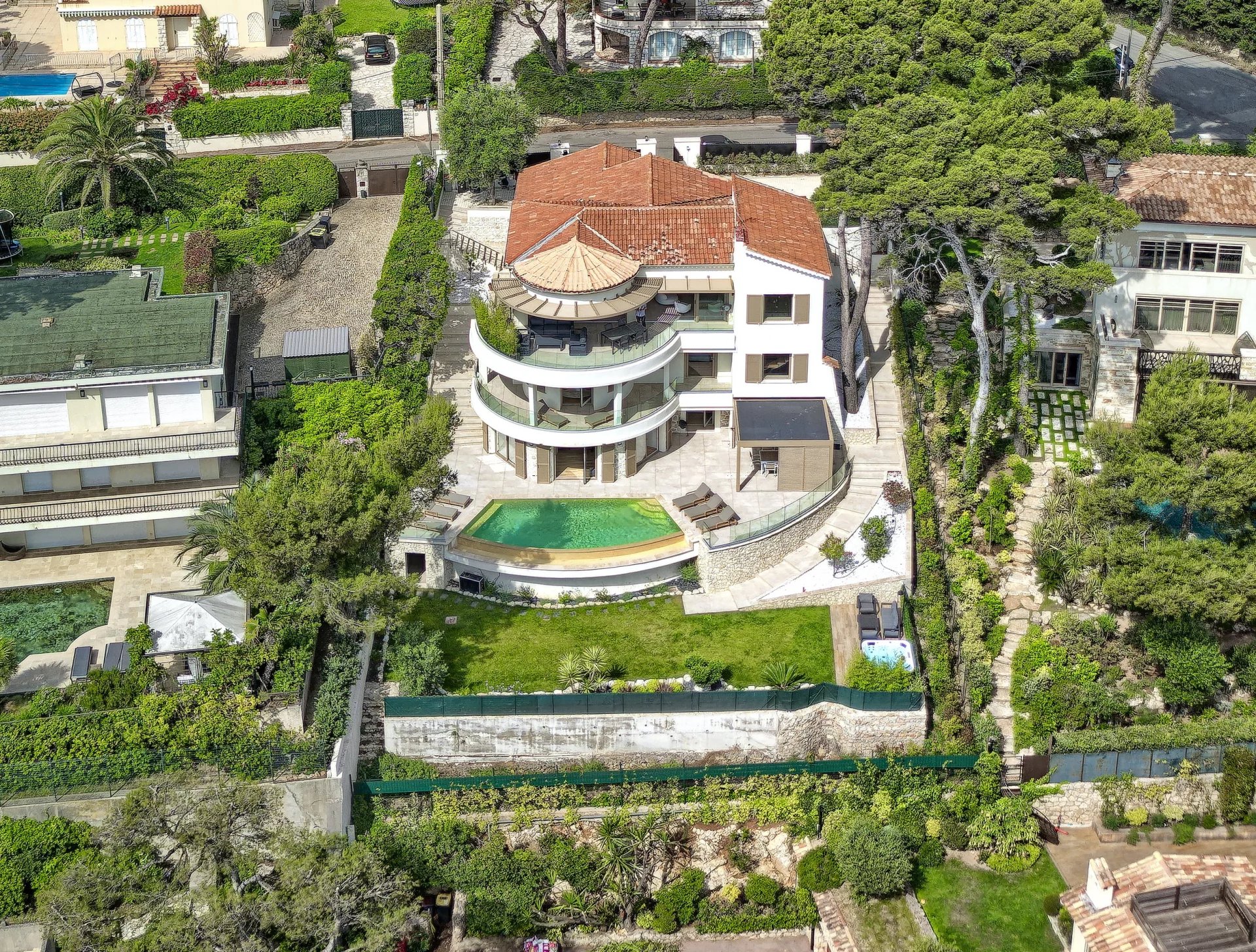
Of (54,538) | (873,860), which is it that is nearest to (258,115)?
(54,538)

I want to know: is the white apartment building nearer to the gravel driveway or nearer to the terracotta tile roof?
the gravel driveway

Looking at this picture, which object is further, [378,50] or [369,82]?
[378,50]

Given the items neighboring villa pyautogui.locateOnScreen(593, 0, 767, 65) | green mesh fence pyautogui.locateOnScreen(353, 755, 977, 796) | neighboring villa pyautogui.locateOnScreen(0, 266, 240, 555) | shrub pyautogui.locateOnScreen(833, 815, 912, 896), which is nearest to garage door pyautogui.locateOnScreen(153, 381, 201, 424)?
neighboring villa pyautogui.locateOnScreen(0, 266, 240, 555)

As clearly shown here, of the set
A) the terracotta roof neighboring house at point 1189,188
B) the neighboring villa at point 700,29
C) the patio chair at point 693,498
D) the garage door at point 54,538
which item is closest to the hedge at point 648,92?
the neighboring villa at point 700,29

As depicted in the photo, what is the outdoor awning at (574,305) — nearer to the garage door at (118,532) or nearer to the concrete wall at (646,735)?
the concrete wall at (646,735)

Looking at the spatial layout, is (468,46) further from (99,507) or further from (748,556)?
(748,556)
